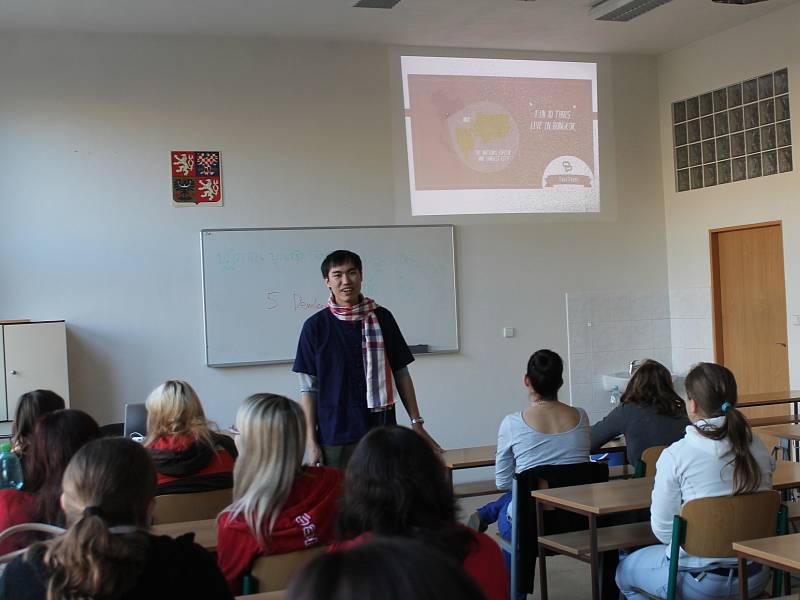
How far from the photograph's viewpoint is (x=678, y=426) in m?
3.89

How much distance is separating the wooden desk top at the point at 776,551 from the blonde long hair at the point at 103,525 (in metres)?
1.54

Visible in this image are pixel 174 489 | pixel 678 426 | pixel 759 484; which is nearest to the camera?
pixel 759 484

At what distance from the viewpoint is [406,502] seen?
159cm

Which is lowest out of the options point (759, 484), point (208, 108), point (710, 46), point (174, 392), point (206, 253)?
point (759, 484)

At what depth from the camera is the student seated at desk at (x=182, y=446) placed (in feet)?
10.1

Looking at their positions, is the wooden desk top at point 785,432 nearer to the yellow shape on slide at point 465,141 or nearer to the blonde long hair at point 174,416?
the blonde long hair at point 174,416

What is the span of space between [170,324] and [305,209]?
133 cm

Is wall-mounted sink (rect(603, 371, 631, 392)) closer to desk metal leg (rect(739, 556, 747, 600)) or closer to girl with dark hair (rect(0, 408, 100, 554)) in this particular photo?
desk metal leg (rect(739, 556, 747, 600))

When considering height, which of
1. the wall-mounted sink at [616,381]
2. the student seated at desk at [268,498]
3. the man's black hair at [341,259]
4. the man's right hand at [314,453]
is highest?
the man's black hair at [341,259]

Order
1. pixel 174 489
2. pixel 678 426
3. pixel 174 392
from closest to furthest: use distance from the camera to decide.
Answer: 1. pixel 174 489
2. pixel 174 392
3. pixel 678 426

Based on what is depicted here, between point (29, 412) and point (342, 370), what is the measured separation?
1.22 m

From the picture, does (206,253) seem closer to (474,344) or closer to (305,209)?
(305,209)

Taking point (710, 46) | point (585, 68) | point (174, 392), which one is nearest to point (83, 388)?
point (174, 392)

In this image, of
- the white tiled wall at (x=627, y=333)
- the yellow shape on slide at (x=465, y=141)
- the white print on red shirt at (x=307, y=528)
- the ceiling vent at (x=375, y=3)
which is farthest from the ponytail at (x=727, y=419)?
the white tiled wall at (x=627, y=333)
